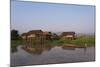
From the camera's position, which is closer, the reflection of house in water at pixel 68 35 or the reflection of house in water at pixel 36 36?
the reflection of house in water at pixel 36 36

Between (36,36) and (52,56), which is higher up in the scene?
(36,36)

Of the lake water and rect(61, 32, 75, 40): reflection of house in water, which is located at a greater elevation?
rect(61, 32, 75, 40): reflection of house in water

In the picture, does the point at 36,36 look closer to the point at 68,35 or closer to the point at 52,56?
the point at 52,56

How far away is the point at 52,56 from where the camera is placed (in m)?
A: 2.79

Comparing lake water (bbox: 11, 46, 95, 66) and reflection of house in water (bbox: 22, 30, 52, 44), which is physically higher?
reflection of house in water (bbox: 22, 30, 52, 44)

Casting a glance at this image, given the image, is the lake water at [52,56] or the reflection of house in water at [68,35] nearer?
the lake water at [52,56]

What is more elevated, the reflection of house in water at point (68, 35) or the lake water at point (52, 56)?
the reflection of house in water at point (68, 35)

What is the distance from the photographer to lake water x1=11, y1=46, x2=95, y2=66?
8.63 ft

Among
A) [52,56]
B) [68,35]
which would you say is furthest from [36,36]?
[68,35]

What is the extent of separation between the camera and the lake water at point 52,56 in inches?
104

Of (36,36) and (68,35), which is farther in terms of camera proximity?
(68,35)

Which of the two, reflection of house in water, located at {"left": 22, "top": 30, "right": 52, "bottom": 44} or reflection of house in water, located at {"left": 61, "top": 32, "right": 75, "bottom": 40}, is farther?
reflection of house in water, located at {"left": 61, "top": 32, "right": 75, "bottom": 40}

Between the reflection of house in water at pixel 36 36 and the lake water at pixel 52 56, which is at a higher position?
the reflection of house in water at pixel 36 36
